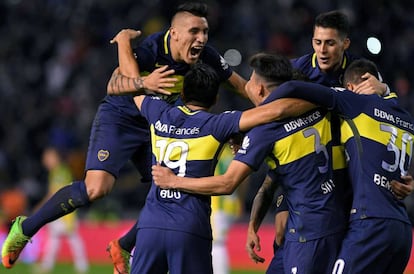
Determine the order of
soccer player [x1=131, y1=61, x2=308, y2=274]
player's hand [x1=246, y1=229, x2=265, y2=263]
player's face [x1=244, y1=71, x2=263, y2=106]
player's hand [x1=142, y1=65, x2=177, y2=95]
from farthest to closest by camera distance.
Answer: player's hand [x1=142, y1=65, x2=177, y2=95] < player's hand [x1=246, y1=229, x2=265, y2=263] < player's face [x1=244, y1=71, x2=263, y2=106] < soccer player [x1=131, y1=61, x2=308, y2=274]

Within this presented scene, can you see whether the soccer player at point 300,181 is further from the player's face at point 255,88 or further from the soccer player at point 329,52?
the soccer player at point 329,52

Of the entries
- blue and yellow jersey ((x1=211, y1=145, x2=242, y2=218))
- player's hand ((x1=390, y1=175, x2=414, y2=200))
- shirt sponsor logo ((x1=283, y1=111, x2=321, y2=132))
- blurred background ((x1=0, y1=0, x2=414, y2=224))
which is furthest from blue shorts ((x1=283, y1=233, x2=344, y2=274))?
blurred background ((x1=0, y1=0, x2=414, y2=224))

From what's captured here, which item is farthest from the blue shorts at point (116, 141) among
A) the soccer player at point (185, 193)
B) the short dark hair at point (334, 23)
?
the short dark hair at point (334, 23)

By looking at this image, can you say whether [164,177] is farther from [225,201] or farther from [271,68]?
[225,201]

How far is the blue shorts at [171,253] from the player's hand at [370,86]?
61.3 inches

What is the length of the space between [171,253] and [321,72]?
6.70 feet

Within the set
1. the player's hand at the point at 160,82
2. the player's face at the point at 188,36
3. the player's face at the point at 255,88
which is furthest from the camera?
the player's face at the point at 188,36

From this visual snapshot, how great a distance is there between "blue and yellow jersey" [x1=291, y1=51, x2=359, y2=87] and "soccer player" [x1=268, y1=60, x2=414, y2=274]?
891mm

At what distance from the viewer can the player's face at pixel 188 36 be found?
8211 millimetres

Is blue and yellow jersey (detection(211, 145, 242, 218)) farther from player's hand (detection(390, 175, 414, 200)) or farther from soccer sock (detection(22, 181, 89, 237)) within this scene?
player's hand (detection(390, 175, 414, 200))

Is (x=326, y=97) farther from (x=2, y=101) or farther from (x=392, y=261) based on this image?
(x=2, y=101)

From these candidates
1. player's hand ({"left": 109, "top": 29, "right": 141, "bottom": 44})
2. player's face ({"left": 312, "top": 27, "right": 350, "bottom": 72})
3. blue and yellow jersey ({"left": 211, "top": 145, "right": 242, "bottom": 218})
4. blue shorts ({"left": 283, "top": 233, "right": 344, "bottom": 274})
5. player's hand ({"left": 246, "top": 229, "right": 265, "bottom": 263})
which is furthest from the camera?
blue and yellow jersey ({"left": 211, "top": 145, "right": 242, "bottom": 218})

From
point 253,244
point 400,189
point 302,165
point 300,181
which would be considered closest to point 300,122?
point 302,165

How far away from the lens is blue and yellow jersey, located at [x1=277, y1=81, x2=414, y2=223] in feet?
22.2
